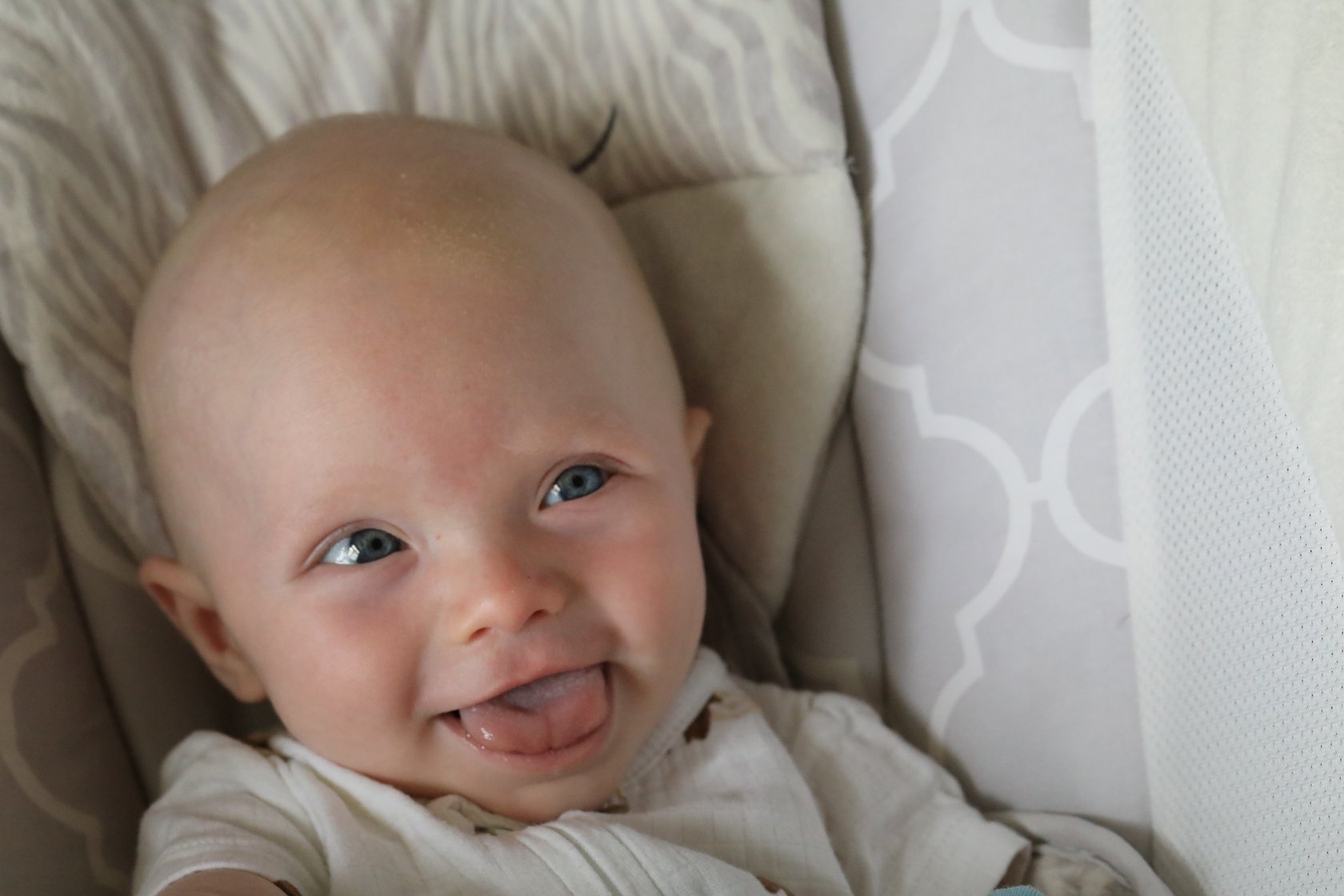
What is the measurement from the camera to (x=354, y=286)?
0.71 m

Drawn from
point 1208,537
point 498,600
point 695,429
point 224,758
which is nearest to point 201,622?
point 224,758

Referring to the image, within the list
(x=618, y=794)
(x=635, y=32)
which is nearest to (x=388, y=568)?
(x=618, y=794)

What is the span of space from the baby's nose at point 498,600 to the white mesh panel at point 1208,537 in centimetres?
41

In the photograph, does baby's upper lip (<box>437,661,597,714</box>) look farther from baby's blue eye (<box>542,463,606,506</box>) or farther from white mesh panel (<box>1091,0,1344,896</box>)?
white mesh panel (<box>1091,0,1344,896</box>)

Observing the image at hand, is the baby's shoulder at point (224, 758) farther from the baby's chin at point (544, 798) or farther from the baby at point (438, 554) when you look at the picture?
the baby's chin at point (544, 798)

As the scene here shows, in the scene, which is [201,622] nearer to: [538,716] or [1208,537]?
[538,716]

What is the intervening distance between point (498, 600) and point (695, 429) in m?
0.29

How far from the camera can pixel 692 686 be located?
0.89m

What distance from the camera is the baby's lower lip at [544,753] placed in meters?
0.73

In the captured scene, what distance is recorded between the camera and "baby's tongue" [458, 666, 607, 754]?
28.6 inches

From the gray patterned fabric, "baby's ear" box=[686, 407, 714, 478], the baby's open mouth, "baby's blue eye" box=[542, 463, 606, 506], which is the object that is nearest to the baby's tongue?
the baby's open mouth

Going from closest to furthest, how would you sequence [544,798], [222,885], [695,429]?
[222,885], [544,798], [695,429]

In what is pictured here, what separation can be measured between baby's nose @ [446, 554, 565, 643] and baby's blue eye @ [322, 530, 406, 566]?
0.07 m

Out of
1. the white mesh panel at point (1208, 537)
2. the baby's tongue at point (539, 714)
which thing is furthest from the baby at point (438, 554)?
the white mesh panel at point (1208, 537)
